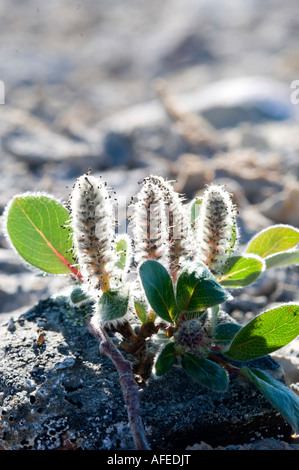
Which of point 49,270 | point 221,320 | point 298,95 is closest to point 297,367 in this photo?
point 221,320

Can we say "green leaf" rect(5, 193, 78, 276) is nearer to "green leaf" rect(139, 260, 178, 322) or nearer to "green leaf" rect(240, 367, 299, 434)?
"green leaf" rect(139, 260, 178, 322)

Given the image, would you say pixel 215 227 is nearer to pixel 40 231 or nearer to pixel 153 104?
pixel 40 231

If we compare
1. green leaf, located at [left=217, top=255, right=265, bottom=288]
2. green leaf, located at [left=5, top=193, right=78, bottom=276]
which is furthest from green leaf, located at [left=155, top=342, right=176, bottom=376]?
green leaf, located at [left=5, top=193, right=78, bottom=276]

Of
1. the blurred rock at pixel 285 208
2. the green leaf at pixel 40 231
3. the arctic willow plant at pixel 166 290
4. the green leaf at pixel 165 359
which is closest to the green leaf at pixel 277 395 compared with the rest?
the arctic willow plant at pixel 166 290

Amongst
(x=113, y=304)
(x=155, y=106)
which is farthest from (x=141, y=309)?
(x=155, y=106)

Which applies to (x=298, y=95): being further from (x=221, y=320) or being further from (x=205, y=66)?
(x=221, y=320)

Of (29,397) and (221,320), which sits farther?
(221,320)

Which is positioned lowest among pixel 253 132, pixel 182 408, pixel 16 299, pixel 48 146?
pixel 182 408
